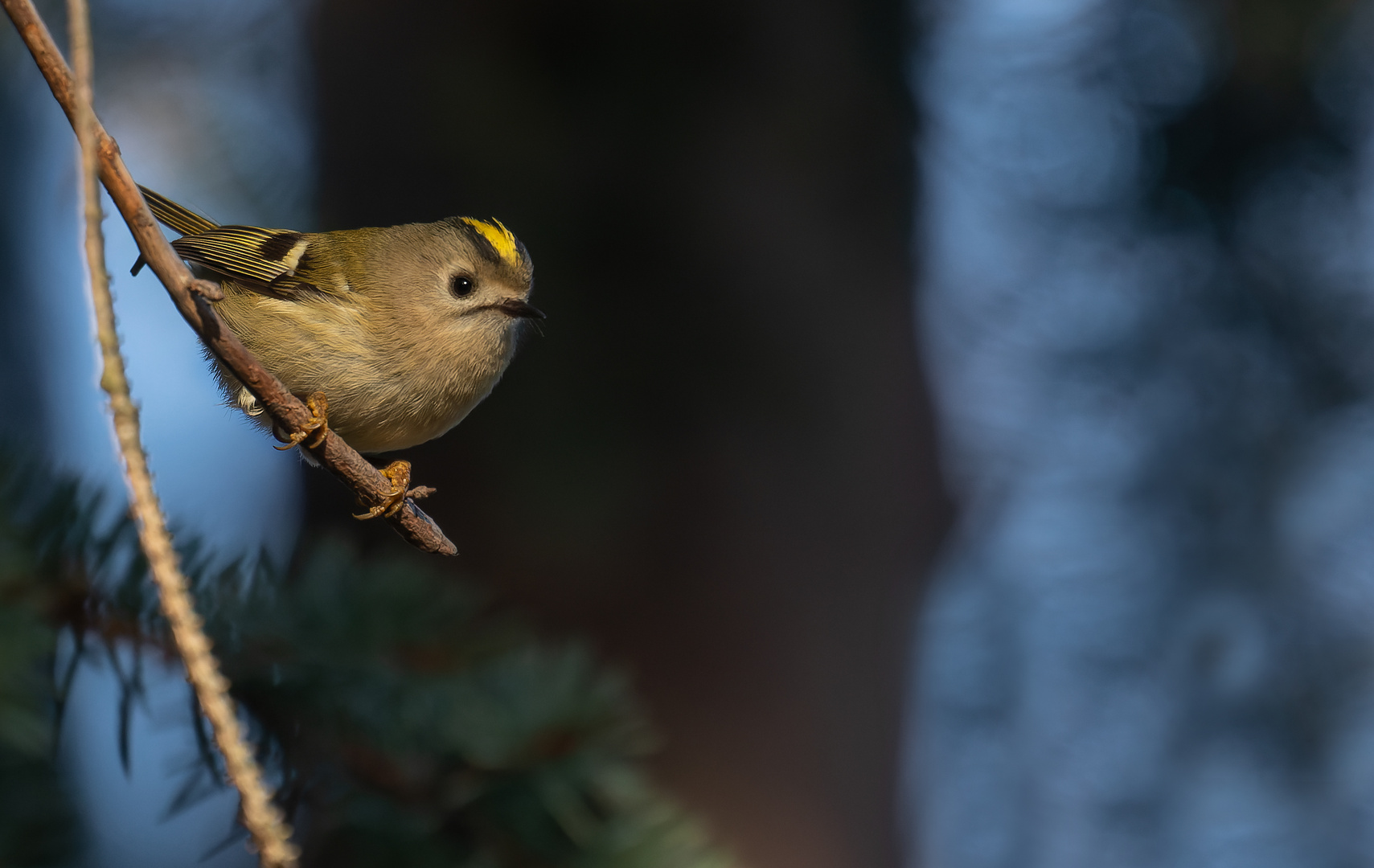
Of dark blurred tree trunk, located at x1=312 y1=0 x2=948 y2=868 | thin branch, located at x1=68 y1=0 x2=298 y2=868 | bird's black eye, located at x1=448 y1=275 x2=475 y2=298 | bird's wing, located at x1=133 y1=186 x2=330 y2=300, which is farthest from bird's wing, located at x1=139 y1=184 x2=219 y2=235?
thin branch, located at x1=68 y1=0 x2=298 y2=868

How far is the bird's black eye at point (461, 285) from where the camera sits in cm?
73

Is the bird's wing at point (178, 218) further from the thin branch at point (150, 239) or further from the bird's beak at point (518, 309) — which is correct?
the thin branch at point (150, 239)

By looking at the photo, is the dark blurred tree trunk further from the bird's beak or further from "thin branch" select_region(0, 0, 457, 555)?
"thin branch" select_region(0, 0, 457, 555)

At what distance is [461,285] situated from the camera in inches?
28.9

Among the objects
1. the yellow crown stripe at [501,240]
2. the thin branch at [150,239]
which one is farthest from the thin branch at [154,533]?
the yellow crown stripe at [501,240]

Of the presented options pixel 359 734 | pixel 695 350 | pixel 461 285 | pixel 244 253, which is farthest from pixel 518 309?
pixel 695 350

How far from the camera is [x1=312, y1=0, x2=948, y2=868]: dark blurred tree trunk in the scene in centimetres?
114

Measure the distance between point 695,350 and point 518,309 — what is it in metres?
0.55

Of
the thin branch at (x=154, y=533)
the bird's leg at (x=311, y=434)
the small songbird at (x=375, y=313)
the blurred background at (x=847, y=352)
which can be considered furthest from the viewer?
the blurred background at (x=847, y=352)

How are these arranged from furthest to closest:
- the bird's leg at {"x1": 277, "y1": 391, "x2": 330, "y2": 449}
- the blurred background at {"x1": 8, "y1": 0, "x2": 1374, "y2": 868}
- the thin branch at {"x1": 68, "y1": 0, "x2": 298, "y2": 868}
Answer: the blurred background at {"x1": 8, "y1": 0, "x2": 1374, "y2": 868} < the bird's leg at {"x1": 277, "y1": 391, "x2": 330, "y2": 449} < the thin branch at {"x1": 68, "y1": 0, "x2": 298, "y2": 868}

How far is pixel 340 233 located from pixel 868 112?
0.82 metres

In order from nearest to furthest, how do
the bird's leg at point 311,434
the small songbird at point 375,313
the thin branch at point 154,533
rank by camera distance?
the thin branch at point 154,533 → the bird's leg at point 311,434 → the small songbird at point 375,313

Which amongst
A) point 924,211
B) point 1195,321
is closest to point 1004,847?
point 1195,321

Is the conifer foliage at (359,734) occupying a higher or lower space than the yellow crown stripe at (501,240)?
lower
